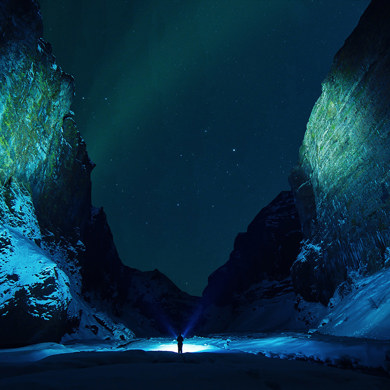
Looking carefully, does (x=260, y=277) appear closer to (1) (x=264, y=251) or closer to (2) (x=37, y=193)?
(1) (x=264, y=251)

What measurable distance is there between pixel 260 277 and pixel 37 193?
78750 millimetres

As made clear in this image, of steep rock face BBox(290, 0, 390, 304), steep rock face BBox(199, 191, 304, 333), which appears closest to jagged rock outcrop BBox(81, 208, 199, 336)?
steep rock face BBox(199, 191, 304, 333)

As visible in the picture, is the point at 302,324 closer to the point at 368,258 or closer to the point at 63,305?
the point at 368,258

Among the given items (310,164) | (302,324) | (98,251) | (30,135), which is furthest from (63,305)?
(98,251)

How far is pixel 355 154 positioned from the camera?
76.9 ft

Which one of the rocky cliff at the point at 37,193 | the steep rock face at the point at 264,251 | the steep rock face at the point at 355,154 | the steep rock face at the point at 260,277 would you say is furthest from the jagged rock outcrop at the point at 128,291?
the steep rock face at the point at 355,154

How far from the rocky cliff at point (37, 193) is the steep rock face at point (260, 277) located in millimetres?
52268

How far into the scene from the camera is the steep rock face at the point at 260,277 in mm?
78750

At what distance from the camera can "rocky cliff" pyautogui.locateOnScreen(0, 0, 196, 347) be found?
1631 cm

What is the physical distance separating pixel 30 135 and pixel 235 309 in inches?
3397

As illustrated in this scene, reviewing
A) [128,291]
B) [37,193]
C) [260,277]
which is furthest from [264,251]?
[37,193]

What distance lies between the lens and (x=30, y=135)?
2498 cm

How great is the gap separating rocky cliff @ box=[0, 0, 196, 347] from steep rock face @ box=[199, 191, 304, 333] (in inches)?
2058

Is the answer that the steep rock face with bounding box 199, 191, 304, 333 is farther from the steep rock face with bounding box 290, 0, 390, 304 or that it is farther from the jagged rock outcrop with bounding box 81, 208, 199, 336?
the steep rock face with bounding box 290, 0, 390, 304
